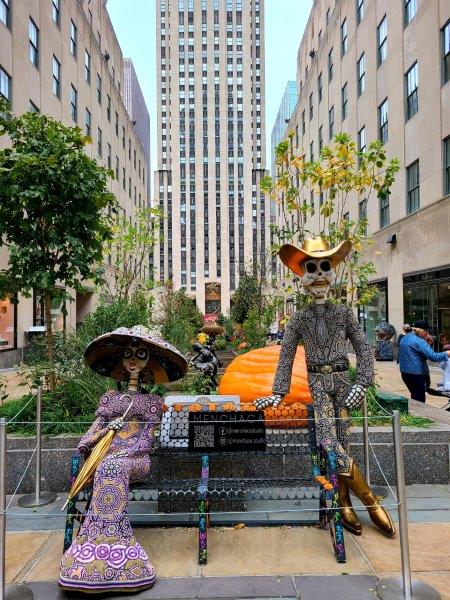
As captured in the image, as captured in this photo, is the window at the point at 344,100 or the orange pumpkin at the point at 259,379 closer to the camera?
the orange pumpkin at the point at 259,379

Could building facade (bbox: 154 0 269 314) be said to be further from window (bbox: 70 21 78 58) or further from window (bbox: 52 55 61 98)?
window (bbox: 52 55 61 98)

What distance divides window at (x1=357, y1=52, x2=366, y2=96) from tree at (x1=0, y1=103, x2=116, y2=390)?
21086mm

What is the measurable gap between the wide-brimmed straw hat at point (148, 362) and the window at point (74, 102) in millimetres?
24334

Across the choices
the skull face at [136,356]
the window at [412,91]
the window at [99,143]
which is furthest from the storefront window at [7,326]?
the window at [99,143]

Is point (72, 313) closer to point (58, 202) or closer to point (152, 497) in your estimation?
point (58, 202)

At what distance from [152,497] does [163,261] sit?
96.5 meters

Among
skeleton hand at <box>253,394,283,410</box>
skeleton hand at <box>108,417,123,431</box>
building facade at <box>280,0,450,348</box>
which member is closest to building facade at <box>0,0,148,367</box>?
skeleton hand at <box>108,417,123,431</box>

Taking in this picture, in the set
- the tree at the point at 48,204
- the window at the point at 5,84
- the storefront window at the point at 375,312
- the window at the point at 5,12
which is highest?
the window at the point at 5,12

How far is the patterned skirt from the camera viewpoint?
3213 millimetres

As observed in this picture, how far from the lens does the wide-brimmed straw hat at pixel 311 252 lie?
174 inches

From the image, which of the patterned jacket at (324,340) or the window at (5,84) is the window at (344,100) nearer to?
the window at (5,84)

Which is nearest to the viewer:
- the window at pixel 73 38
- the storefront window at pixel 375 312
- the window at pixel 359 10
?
the storefront window at pixel 375 312

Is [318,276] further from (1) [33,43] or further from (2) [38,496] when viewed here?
(1) [33,43]

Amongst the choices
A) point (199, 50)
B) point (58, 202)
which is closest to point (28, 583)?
point (58, 202)
